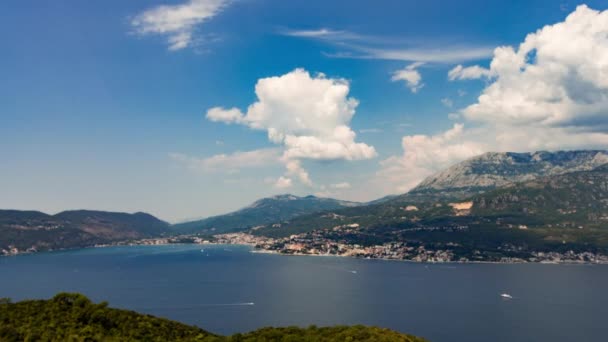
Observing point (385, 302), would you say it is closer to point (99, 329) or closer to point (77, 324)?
point (99, 329)

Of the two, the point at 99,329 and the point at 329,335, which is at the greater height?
the point at 99,329

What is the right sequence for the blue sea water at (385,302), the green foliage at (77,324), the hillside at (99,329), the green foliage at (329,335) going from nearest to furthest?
the green foliage at (77,324) < the hillside at (99,329) < the green foliage at (329,335) < the blue sea water at (385,302)

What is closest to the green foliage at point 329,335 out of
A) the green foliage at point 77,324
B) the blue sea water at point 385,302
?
the green foliage at point 77,324

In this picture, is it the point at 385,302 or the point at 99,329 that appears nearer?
the point at 99,329

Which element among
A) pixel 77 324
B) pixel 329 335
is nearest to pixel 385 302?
pixel 329 335

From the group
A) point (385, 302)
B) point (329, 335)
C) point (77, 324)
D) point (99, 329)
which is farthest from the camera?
point (385, 302)

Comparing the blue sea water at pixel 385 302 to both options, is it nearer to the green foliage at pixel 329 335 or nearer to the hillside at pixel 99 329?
the hillside at pixel 99 329

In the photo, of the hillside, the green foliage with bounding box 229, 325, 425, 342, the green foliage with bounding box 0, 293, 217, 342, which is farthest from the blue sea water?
the green foliage with bounding box 229, 325, 425, 342

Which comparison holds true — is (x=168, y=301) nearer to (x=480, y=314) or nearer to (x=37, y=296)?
(x=37, y=296)

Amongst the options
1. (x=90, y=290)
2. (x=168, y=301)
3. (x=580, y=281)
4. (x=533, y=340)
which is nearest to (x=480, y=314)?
(x=533, y=340)
